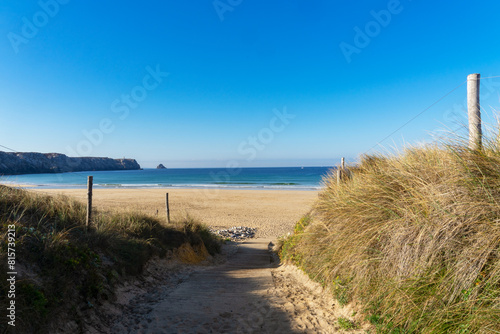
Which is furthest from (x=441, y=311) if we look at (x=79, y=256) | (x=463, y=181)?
(x=79, y=256)

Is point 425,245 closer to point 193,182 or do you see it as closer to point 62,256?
point 62,256

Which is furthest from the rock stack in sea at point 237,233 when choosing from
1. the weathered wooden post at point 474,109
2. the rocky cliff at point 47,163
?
the rocky cliff at point 47,163

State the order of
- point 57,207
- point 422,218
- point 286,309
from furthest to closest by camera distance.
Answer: point 57,207
point 286,309
point 422,218

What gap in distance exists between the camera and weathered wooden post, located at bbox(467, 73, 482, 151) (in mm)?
3832

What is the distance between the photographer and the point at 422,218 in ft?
11.4

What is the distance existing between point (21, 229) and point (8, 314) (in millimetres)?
1847

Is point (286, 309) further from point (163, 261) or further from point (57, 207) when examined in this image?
point (57, 207)

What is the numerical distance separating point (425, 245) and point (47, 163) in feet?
494

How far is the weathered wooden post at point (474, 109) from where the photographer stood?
12.6ft

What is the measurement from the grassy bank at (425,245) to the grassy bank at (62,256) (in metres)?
4.06

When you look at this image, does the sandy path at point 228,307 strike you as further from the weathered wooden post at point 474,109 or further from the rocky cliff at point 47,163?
the rocky cliff at point 47,163

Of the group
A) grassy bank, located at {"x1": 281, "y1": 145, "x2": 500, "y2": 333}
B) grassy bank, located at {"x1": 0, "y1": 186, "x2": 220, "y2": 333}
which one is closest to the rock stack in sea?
grassy bank, located at {"x1": 0, "y1": 186, "x2": 220, "y2": 333}

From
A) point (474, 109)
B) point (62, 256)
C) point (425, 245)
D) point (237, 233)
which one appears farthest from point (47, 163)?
point (474, 109)

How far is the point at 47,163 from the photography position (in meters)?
121
